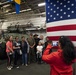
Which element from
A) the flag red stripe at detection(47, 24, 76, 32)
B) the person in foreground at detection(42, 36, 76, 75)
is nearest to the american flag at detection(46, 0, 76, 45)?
the flag red stripe at detection(47, 24, 76, 32)

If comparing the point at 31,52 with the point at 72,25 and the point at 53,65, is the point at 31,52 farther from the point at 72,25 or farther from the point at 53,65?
the point at 53,65

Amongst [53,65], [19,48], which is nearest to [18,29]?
[19,48]

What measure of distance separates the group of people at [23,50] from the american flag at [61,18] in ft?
9.73

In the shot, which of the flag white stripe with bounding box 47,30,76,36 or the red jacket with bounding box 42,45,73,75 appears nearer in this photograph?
the red jacket with bounding box 42,45,73,75

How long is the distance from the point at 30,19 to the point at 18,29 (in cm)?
144

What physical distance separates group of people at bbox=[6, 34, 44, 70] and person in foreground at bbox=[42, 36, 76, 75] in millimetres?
4256

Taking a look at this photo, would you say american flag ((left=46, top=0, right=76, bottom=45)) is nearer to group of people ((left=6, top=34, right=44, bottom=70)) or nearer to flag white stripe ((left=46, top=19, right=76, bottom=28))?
flag white stripe ((left=46, top=19, right=76, bottom=28))

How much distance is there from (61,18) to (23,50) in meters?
3.89

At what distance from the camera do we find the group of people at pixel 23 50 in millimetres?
6352

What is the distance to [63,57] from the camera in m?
2.04

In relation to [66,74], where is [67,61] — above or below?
above

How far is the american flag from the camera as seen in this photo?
10.6 feet

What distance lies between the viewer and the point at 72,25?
324cm

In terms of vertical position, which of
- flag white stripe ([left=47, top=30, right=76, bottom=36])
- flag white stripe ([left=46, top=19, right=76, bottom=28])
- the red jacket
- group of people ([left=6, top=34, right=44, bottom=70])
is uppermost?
flag white stripe ([left=46, top=19, right=76, bottom=28])
